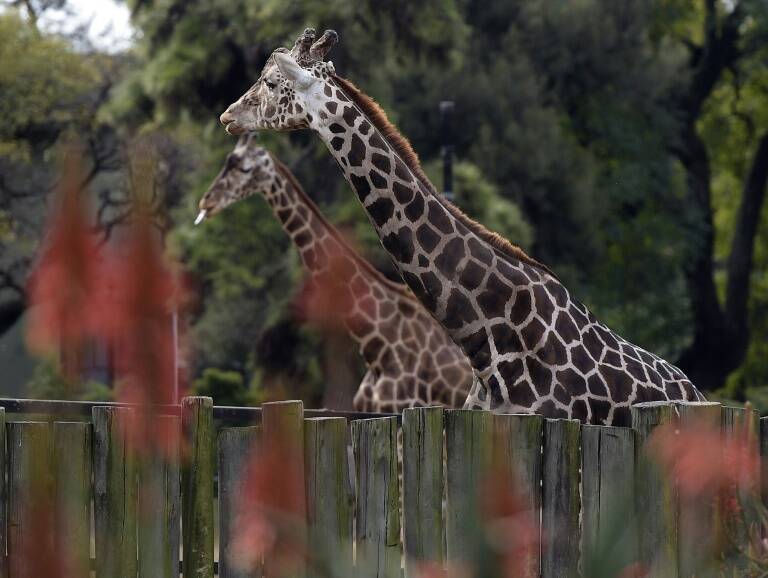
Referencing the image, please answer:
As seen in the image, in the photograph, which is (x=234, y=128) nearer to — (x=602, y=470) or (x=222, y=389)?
(x=602, y=470)

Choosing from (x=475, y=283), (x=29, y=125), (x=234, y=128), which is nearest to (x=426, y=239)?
(x=475, y=283)

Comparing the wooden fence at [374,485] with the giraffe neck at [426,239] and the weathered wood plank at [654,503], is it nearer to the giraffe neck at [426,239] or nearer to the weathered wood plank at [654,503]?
the weathered wood plank at [654,503]

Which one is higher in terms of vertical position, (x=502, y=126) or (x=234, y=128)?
(x=502, y=126)

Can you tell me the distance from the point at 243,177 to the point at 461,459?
582cm

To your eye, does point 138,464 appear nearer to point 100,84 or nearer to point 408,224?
point 408,224

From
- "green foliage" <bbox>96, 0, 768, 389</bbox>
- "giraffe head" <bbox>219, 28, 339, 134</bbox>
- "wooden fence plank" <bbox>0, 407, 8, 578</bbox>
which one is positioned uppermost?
"green foliage" <bbox>96, 0, 768, 389</bbox>

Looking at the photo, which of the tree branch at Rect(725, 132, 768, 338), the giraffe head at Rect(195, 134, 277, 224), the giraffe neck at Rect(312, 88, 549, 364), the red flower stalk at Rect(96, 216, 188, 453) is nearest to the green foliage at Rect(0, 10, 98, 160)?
the tree branch at Rect(725, 132, 768, 338)

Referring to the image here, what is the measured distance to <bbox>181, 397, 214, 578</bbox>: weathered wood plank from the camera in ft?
12.2

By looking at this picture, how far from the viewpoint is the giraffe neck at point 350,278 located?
28.5 ft

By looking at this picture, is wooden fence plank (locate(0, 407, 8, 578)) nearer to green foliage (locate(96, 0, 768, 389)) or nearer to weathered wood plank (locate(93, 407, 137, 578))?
weathered wood plank (locate(93, 407, 137, 578))

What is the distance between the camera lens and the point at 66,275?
88 cm

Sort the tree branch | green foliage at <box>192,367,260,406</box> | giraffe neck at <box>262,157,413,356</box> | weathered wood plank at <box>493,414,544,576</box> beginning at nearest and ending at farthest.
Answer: weathered wood plank at <box>493,414,544,576</box>, giraffe neck at <box>262,157,413,356</box>, green foliage at <box>192,367,260,406</box>, the tree branch

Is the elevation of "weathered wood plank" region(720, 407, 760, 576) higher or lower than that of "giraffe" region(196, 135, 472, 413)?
lower

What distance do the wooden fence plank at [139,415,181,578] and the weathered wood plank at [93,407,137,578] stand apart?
0.04 metres
